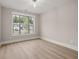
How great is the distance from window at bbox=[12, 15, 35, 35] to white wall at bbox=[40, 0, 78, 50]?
1354 millimetres

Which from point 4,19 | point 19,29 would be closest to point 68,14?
point 19,29

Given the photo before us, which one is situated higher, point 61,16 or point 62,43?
point 61,16

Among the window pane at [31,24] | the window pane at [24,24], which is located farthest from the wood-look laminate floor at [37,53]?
the window pane at [31,24]

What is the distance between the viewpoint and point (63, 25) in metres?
3.79

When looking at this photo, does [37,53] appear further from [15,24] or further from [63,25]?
[15,24]

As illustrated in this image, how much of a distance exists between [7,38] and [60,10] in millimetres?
4090

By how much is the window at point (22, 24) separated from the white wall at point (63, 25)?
4.44 ft

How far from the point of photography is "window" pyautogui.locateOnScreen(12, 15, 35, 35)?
4.94 m

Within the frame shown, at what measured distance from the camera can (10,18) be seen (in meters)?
4.49

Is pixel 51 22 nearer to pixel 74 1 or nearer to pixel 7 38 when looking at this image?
pixel 74 1

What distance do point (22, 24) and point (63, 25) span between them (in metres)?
3.27

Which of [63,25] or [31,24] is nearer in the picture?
[63,25]

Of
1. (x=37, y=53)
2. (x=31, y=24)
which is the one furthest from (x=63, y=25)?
(x=31, y=24)

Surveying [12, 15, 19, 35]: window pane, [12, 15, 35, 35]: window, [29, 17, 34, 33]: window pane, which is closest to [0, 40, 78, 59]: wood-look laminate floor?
[12, 15, 19, 35]: window pane
